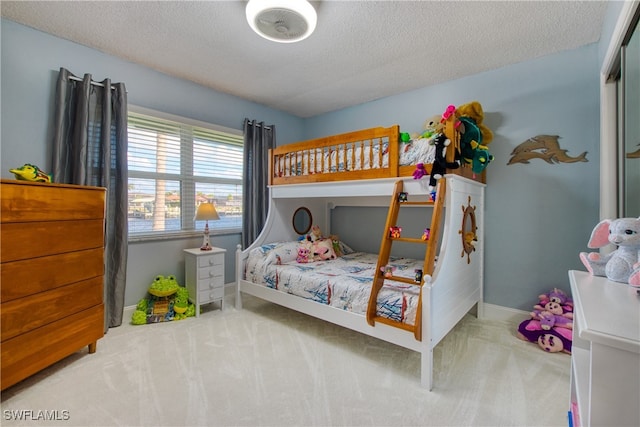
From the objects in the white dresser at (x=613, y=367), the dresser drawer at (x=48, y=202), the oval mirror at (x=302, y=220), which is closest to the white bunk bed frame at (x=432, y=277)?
the oval mirror at (x=302, y=220)

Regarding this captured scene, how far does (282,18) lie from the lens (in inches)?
71.4

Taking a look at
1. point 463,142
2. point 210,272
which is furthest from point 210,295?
point 463,142

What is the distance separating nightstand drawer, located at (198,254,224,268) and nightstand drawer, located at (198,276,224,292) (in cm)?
15

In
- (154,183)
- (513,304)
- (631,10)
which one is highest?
(631,10)

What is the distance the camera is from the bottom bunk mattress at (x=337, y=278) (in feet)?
6.38

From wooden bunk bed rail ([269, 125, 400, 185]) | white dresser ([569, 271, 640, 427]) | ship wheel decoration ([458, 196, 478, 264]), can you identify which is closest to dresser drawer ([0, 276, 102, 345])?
wooden bunk bed rail ([269, 125, 400, 185])

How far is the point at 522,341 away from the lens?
234cm

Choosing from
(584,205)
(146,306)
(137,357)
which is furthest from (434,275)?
(146,306)

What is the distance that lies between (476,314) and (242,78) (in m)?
3.47

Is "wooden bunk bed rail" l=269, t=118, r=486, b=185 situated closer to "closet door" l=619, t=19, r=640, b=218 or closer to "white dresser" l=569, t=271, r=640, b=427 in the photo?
"closet door" l=619, t=19, r=640, b=218

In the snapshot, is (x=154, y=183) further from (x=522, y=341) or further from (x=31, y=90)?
(x=522, y=341)

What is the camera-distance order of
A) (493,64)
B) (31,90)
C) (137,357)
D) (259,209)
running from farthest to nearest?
(259,209), (493,64), (31,90), (137,357)

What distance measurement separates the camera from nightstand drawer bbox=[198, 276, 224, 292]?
9.39 ft

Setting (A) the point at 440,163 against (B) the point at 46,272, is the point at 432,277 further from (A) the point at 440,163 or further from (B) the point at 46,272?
(B) the point at 46,272
